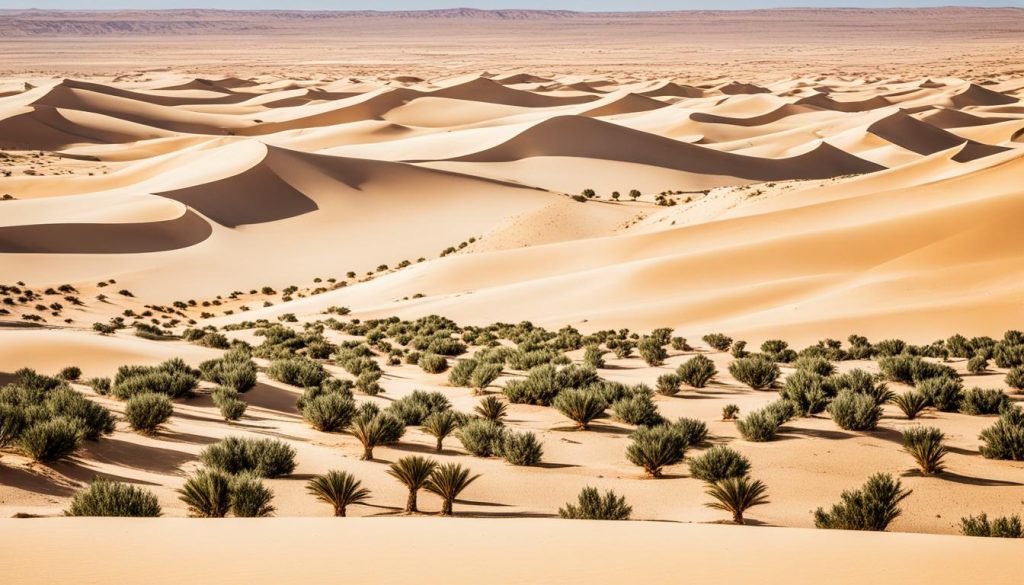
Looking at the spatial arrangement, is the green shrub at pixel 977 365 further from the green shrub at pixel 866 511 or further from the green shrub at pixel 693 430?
the green shrub at pixel 866 511

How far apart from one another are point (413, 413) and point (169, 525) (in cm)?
483

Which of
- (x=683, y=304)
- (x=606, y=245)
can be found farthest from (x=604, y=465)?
(x=606, y=245)

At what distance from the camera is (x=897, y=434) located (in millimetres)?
10039

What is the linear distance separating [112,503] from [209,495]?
2.06 ft

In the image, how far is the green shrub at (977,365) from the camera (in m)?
13.4

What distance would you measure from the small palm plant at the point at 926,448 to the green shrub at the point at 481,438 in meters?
3.78

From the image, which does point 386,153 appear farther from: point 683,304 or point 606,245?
point 683,304

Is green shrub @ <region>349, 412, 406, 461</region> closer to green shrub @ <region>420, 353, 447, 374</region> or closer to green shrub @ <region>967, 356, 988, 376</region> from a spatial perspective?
green shrub @ <region>420, 353, 447, 374</region>

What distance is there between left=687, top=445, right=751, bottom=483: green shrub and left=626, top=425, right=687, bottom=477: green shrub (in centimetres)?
40

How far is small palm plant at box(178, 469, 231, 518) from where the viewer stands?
6742 millimetres

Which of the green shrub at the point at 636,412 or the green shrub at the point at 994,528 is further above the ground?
the green shrub at the point at 636,412

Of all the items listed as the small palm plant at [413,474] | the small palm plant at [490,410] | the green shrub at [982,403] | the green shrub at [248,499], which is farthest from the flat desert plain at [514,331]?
the green shrub at [248,499]

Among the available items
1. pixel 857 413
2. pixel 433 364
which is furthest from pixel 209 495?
pixel 433 364

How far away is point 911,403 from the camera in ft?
35.7
